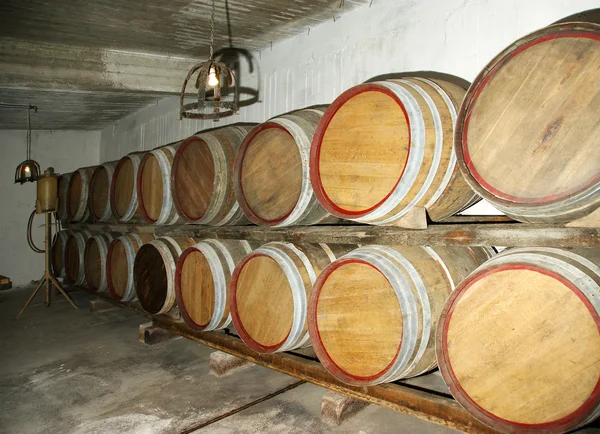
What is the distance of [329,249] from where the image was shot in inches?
132

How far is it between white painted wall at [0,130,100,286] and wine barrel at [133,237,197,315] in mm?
6036

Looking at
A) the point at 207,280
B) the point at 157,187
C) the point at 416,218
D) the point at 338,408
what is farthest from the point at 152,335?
the point at 416,218

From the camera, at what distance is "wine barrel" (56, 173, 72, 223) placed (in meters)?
7.51

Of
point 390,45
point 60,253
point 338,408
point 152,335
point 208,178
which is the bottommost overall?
point 152,335

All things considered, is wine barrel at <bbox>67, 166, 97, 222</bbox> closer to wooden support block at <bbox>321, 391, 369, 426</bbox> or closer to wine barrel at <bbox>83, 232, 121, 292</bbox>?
wine barrel at <bbox>83, 232, 121, 292</bbox>

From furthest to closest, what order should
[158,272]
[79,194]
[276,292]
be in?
[79,194] < [158,272] < [276,292]

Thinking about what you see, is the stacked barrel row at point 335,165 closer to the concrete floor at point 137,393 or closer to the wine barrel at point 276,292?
the wine barrel at point 276,292

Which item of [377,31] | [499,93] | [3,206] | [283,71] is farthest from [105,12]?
[3,206]

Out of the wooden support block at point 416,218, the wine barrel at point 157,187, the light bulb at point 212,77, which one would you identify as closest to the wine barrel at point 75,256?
the wine barrel at point 157,187

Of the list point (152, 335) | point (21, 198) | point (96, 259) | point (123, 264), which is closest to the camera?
point (152, 335)

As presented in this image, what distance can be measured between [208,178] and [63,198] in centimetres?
493

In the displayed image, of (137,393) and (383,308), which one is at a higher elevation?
(383,308)

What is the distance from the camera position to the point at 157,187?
4848 mm

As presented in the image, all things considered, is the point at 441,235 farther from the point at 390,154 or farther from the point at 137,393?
the point at 137,393
